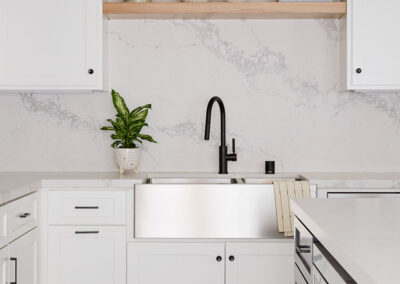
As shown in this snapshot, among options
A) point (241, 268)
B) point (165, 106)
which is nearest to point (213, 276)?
point (241, 268)

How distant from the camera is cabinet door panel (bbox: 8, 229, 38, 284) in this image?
2148mm

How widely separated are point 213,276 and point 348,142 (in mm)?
1187

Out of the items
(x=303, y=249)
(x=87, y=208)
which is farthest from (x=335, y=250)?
(x=87, y=208)

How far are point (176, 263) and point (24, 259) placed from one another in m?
0.71

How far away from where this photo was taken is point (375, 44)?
2.76 metres

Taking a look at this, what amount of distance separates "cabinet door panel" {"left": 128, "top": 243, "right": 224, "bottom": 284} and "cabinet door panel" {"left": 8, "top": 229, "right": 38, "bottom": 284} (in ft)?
1.46

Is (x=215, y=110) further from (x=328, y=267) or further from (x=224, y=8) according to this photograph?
(x=328, y=267)

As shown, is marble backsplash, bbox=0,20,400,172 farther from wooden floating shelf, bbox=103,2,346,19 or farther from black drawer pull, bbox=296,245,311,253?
black drawer pull, bbox=296,245,311,253

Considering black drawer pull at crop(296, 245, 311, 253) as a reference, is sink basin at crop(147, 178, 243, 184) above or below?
above

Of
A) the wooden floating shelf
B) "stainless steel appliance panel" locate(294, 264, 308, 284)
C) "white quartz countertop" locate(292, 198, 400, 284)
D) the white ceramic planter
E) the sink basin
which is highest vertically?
the wooden floating shelf

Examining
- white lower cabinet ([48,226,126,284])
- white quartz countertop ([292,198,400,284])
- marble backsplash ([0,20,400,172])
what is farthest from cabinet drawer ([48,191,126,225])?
white quartz countertop ([292,198,400,284])

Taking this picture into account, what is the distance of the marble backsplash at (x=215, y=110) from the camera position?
308 cm

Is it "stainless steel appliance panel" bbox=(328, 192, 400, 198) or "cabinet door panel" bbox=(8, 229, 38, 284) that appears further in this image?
"stainless steel appliance panel" bbox=(328, 192, 400, 198)

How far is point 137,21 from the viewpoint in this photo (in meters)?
3.08
